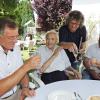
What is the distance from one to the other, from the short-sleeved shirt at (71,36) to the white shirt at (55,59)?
0.65 feet

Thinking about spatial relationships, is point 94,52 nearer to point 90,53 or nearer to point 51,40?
point 90,53

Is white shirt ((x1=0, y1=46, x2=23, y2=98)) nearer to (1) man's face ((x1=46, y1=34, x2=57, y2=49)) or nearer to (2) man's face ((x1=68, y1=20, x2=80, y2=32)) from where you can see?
(1) man's face ((x1=46, y1=34, x2=57, y2=49))

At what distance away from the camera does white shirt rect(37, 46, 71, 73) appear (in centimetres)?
308

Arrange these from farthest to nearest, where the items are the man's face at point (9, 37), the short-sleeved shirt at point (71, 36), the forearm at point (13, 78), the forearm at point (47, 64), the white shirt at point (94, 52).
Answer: the short-sleeved shirt at point (71, 36)
the white shirt at point (94, 52)
the forearm at point (47, 64)
the man's face at point (9, 37)
the forearm at point (13, 78)

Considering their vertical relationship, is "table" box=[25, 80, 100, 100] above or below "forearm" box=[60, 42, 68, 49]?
below

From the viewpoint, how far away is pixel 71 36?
3457mm

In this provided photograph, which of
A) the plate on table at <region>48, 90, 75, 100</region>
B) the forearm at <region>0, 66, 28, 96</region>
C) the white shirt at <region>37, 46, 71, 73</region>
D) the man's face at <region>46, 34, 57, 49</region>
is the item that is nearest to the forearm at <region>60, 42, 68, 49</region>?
the white shirt at <region>37, 46, 71, 73</region>

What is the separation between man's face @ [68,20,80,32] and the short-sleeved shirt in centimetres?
7

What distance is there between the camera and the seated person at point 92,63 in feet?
9.94

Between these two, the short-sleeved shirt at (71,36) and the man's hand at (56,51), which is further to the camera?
the short-sleeved shirt at (71,36)

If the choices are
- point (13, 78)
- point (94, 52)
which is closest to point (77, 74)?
point (94, 52)

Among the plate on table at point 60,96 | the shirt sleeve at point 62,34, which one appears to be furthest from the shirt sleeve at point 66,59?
the plate on table at point 60,96

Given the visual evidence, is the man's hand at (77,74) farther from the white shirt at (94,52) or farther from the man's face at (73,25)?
the man's face at (73,25)

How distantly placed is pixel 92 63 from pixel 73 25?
1.87ft
